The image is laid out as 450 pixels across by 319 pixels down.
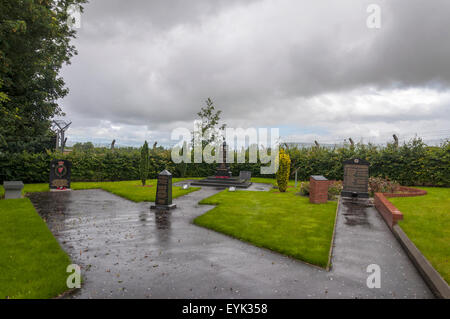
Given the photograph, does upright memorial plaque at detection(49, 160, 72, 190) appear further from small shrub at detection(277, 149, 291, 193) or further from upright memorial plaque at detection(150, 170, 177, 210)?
small shrub at detection(277, 149, 291, 193)

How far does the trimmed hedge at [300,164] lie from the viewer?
18.5 m

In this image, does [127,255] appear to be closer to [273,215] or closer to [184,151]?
[273,215]

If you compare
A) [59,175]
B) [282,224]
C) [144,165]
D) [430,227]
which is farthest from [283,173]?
[59,175]

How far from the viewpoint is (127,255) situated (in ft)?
19.4

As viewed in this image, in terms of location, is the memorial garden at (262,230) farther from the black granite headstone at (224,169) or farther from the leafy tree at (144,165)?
the black granite headstone at (224,169)

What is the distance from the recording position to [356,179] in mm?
14492

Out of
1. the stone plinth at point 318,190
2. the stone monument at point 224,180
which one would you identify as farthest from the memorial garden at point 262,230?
the stone monument at point 224,180

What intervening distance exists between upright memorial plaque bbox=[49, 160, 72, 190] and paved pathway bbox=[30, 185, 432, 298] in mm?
8248

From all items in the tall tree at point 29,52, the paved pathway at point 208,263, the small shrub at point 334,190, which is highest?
the tall tree at point 29,52

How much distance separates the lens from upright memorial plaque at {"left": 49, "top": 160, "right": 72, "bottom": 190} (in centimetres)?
1623

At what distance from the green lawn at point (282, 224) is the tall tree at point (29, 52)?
8.46m

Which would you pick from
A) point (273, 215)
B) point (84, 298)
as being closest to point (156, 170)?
point (273, 215)

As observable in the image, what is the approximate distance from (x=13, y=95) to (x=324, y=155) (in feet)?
74.5

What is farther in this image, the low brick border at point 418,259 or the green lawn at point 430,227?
the green lawn at point 430,227
